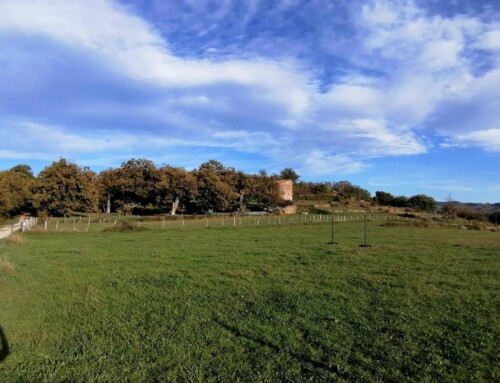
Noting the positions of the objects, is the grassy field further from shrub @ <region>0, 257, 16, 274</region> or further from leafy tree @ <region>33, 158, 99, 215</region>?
leafy tree @ <region>33, 158, 99, 215</region>

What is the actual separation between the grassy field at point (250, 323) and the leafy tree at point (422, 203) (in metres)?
107

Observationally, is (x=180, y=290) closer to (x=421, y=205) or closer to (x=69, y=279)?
(x=69, y=279)

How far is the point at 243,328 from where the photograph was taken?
783cm

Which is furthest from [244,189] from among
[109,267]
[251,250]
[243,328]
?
[243,328]

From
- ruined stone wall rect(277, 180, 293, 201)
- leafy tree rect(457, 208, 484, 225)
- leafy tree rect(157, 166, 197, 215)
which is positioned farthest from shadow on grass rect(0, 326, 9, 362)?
leafy tree rect(457, 208, 484, 225)

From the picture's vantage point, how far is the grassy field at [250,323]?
19.7 feet

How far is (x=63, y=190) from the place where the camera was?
203 ft

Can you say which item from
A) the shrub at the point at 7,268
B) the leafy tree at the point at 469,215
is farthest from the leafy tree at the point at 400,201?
the shrub at the point at 7,268

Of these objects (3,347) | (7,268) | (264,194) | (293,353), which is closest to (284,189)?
(264,194)

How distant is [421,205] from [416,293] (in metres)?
114

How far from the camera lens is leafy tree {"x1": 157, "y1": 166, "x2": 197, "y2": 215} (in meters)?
76.0

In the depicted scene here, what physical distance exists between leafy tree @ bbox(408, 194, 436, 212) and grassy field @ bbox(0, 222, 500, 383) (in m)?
107

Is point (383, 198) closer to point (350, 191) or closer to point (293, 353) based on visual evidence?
point (350, 191)

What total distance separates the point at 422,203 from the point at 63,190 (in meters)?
93.5
